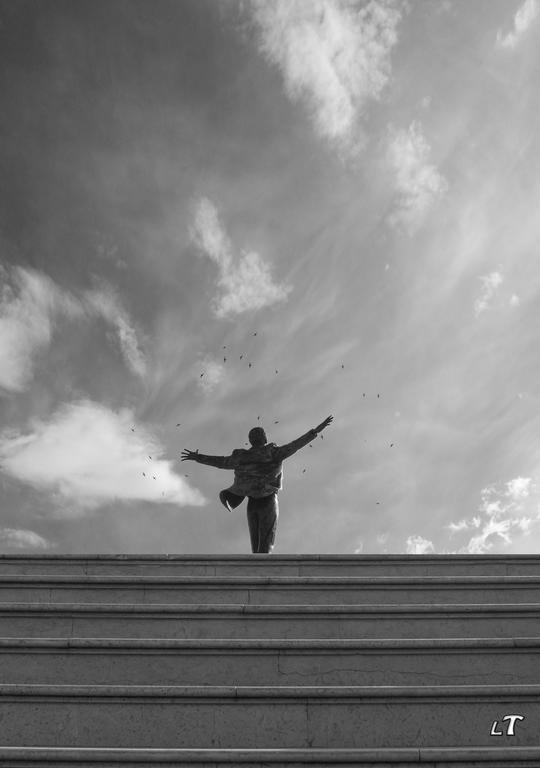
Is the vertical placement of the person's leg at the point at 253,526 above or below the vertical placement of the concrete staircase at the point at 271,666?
above

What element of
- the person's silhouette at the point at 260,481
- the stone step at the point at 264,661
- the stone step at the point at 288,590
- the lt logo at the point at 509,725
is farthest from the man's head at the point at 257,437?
the lt logo at the point at 509,725

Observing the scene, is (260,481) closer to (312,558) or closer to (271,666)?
(312,558)

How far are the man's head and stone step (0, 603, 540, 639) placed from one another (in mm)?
4444

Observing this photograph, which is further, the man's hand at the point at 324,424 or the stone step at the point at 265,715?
the man's hand at the point at 324,424

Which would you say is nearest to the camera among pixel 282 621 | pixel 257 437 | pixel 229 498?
pixel 282 621

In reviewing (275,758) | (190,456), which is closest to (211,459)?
(190,456)

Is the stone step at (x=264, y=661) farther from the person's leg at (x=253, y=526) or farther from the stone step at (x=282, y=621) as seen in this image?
the person's leg at (x=253, y=526)

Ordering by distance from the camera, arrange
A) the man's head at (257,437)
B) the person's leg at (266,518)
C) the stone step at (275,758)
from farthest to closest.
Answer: the man's head at (257,437) → the person's leg at (266,518) → the stone step at (275,758)

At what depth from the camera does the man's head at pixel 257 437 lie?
11242 millimetres

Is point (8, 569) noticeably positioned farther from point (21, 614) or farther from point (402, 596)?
point (402, 596)

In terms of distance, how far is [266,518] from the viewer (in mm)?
10656

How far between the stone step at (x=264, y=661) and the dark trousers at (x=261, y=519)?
13.7ft

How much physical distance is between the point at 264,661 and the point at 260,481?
462 cm

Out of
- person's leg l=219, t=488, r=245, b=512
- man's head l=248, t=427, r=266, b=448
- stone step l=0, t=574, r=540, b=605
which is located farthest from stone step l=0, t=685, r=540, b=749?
man's head l=248, t=427, r=266, b=448
